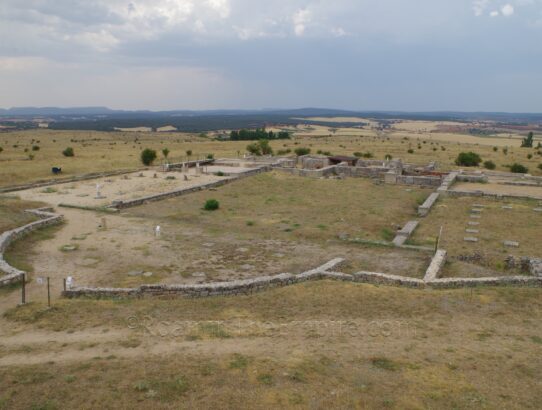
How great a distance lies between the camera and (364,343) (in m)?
7.98

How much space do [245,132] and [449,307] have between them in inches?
2344

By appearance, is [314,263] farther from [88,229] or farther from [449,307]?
[88,229]

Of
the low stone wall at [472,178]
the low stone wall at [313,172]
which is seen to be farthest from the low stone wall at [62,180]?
the low stone wall at [472,178]

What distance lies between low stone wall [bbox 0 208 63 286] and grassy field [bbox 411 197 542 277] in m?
11.2

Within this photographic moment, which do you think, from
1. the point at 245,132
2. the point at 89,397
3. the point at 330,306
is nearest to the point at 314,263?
the point at 330,306

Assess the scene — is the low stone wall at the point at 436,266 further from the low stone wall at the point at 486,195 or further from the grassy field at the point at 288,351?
the low stone wall at the point at 486,195

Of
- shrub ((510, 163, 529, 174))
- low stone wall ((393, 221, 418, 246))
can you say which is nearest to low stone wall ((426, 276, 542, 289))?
low stone wall ((393, 221, 418, 246))

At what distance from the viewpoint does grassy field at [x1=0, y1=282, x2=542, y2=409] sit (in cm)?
615

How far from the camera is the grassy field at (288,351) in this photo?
6.15 m

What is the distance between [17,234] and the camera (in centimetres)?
1547

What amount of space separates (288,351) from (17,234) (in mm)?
11951

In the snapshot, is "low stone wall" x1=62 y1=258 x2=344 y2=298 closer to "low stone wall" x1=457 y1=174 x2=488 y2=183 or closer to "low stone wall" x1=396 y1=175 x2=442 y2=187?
"low stone wall" x1=396 y1=175 x2=442 y2=187

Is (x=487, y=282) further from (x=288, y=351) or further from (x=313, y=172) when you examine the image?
(x=313, y=172)

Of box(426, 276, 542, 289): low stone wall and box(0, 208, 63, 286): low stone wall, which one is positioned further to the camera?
box(0, 208, 63, 286): low stone wall
